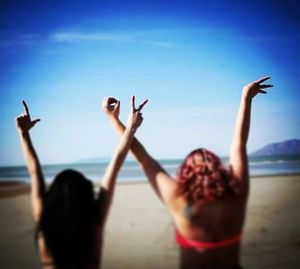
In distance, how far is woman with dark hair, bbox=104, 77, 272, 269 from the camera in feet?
4.95

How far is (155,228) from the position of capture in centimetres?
276

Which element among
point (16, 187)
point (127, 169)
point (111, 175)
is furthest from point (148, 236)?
point (111, 175)

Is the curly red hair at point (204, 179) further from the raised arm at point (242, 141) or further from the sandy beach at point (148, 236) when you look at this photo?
the sandy beach at point (148, 236)

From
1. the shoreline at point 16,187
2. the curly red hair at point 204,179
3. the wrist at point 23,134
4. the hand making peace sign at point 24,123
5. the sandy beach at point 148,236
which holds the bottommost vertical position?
the sandy beach at point 148,236

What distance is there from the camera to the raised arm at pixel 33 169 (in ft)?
4.90

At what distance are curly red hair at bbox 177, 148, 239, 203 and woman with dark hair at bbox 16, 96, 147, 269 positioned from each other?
0.31 meters

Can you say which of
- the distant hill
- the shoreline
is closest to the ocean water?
the shoreline

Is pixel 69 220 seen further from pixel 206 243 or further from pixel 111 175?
pixel 206 243

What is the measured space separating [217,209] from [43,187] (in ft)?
2.59

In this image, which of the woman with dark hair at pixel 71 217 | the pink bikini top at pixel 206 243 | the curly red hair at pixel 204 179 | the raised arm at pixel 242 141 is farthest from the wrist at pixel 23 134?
the raised arm at pixel 242 141

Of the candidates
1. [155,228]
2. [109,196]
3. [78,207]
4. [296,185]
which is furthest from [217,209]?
[296,185]

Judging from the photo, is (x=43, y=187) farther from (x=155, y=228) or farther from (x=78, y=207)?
(x=155, y=228)

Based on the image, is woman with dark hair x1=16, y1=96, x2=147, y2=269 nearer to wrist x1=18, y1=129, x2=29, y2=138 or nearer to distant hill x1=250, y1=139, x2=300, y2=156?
wrist x1=18, y1=129, x2=29, y2=138

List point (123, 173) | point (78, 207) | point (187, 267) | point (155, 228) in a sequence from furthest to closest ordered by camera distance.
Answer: point (123, 173) → point (155, 228) → point (187, 267) → point (78, 207)
